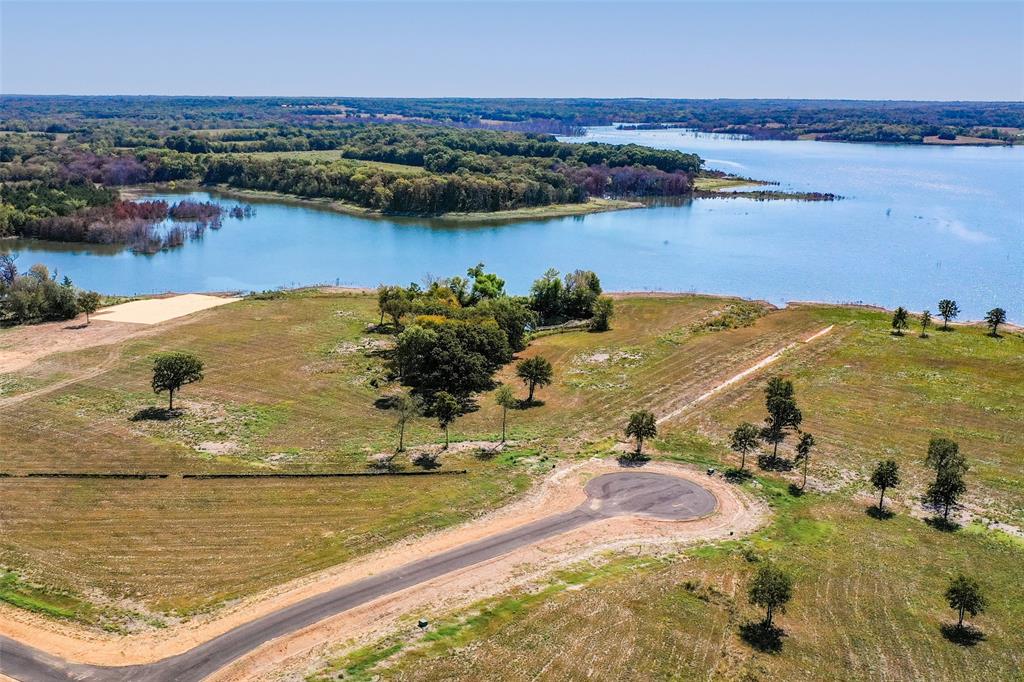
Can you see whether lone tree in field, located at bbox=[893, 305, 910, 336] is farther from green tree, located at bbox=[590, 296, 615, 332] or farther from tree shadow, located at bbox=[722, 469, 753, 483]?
tree shadow, located at bbox=[722, 469, 753, 483]

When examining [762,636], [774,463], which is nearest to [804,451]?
[774,463]

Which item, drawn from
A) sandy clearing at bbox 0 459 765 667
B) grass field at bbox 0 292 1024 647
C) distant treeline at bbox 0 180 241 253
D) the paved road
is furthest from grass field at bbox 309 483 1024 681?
distant treeline at bbox 0 180 241 253

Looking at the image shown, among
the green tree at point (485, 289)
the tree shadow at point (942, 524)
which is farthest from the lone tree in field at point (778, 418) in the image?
the green tree at point (485, 289)

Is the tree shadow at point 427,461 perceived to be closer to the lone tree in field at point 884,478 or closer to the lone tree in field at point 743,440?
the lone tree in field at point 743,440

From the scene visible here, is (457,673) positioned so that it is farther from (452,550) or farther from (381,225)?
(381,225)

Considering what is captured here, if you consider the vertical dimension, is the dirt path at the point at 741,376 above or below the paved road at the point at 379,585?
above

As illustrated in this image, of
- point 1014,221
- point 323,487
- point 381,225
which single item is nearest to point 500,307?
A: point 323,487
